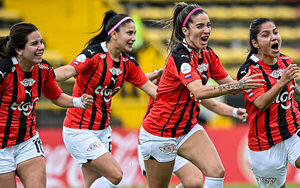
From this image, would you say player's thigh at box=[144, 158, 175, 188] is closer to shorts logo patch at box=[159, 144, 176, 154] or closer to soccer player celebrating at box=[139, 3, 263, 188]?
soccer player celebrating at box=[139, 3, 263, 188]

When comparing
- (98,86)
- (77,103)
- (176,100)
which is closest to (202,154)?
(176,100)

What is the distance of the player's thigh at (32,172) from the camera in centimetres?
522

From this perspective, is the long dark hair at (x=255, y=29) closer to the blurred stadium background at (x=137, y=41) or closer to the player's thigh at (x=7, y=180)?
the player's thigh at (x=7, y=180)

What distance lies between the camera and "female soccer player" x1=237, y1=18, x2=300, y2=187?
548 centimetres

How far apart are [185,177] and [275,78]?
1.64 metres

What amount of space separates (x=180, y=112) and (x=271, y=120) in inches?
37.4

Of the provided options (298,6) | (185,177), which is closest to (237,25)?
(298,6)

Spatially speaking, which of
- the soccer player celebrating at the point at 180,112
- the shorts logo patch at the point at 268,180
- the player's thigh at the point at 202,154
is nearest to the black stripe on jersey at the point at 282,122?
the shorts logo patch at the point at 268,180

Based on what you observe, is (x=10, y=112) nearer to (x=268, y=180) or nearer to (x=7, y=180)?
(x=7, y=180)

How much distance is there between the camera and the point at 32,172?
17.3 feet

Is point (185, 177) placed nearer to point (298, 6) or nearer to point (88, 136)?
point (88, 136)

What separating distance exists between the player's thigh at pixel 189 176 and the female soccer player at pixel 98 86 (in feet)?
2.96

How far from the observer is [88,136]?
6.22m

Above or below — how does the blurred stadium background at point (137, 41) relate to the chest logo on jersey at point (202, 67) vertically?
below
